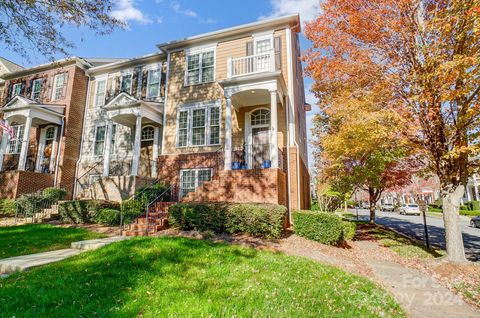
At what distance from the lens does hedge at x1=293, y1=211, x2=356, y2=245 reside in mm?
8664

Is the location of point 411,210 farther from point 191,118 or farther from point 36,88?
point 36,88

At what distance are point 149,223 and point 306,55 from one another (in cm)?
1021

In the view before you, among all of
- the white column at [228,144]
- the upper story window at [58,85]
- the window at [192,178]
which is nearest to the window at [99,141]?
the upper story window at [58,85]

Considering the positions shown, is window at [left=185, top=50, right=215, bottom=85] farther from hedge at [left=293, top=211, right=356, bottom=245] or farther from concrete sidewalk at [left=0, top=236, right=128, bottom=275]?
concrete sidewalk at [left=0, top=236, right=128, bottom=275]

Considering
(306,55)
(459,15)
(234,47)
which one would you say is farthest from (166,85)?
(459,15)

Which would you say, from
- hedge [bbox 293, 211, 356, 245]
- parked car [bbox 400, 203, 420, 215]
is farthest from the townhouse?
parked car [bbox 400, 203, 420, 215]

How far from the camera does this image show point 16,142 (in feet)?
60.3

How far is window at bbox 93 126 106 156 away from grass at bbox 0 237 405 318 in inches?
504

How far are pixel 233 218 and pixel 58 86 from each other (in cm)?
1748

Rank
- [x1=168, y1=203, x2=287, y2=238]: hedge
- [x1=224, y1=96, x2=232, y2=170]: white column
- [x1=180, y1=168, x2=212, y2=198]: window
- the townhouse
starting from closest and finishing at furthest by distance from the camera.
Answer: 1. [x1=168, y1=203, x2=287, y2=238]: hedge
2. [x1=224, y1=96, x2=232, y2=170]: white column
3. the townhouse
4. [x1=180, y1=168, x2=212, y2=198]: window

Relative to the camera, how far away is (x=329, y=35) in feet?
33.6

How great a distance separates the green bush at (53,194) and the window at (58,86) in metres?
7.28

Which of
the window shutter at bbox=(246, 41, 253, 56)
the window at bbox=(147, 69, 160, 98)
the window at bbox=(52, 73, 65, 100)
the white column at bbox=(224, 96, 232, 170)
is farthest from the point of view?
the window at bbox=(52, 73, 65, 100)

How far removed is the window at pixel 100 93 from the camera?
1761cm
